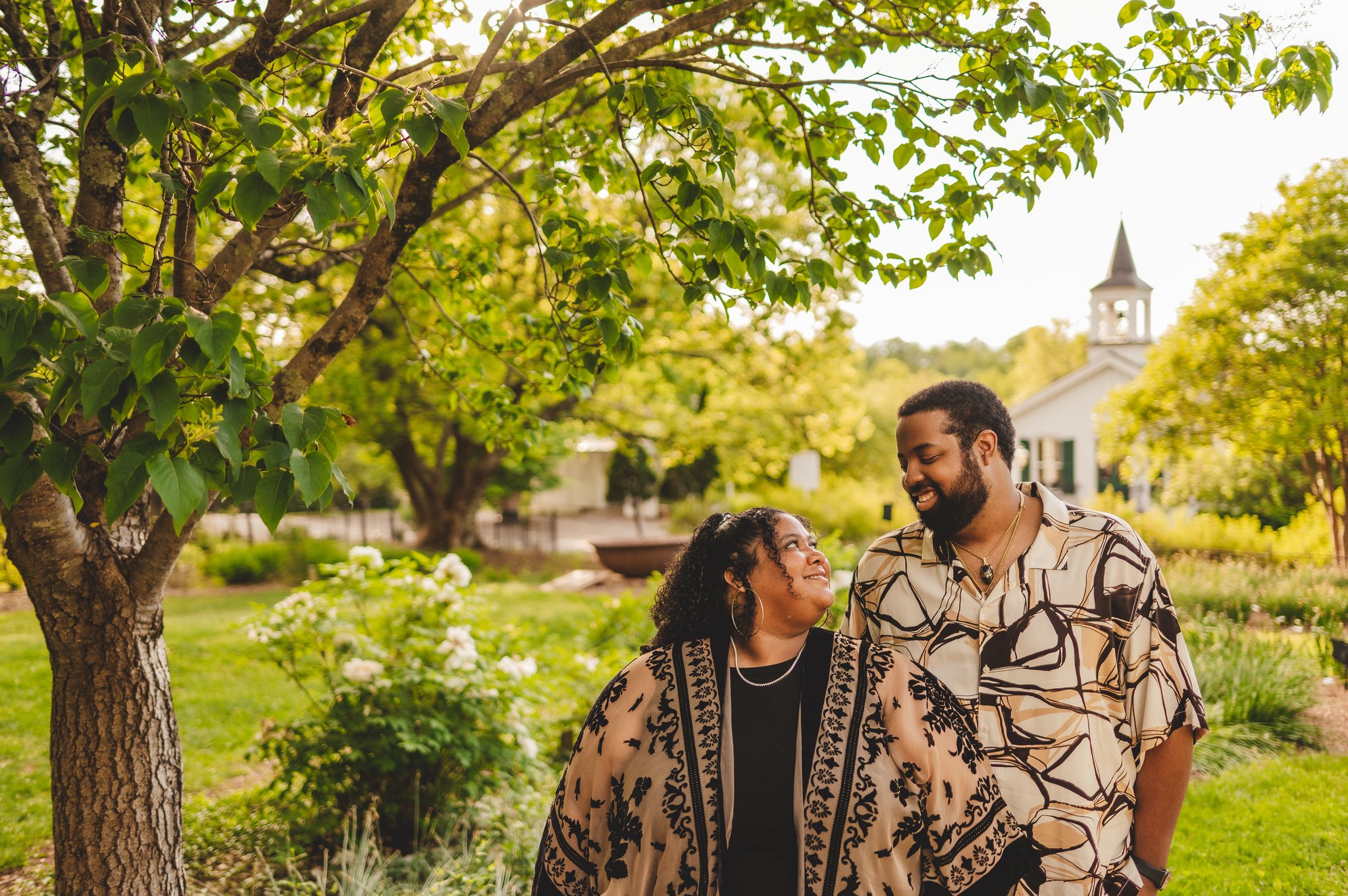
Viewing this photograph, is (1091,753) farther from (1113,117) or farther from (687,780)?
(1113,117)

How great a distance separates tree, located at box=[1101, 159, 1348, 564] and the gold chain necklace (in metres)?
10.7

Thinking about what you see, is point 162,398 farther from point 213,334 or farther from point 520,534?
point 520,534

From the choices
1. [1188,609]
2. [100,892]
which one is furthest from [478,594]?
[1188,609]

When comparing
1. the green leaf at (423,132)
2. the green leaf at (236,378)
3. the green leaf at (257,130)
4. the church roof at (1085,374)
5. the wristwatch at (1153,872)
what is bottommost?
the wristwatch at (1153,872)

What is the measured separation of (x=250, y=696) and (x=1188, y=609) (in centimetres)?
937

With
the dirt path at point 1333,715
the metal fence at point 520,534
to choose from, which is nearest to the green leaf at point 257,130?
the dirt path at point 1333,715

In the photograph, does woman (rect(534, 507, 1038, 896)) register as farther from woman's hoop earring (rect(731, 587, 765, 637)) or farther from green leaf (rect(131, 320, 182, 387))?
green leaf (rect(131, 320, 182, 387))

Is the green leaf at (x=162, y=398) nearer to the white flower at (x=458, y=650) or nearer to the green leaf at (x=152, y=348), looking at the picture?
the green leaf at (x=152, y=348)

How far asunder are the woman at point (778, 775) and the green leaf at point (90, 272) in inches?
57.0

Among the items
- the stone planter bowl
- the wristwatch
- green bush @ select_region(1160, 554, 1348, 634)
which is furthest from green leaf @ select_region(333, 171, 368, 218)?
the stone planter bowl

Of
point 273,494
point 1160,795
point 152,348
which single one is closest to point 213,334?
point 152,348

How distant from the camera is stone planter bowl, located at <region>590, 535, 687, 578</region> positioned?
562 inches

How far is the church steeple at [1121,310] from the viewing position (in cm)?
2892

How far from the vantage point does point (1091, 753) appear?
6.75 ft
